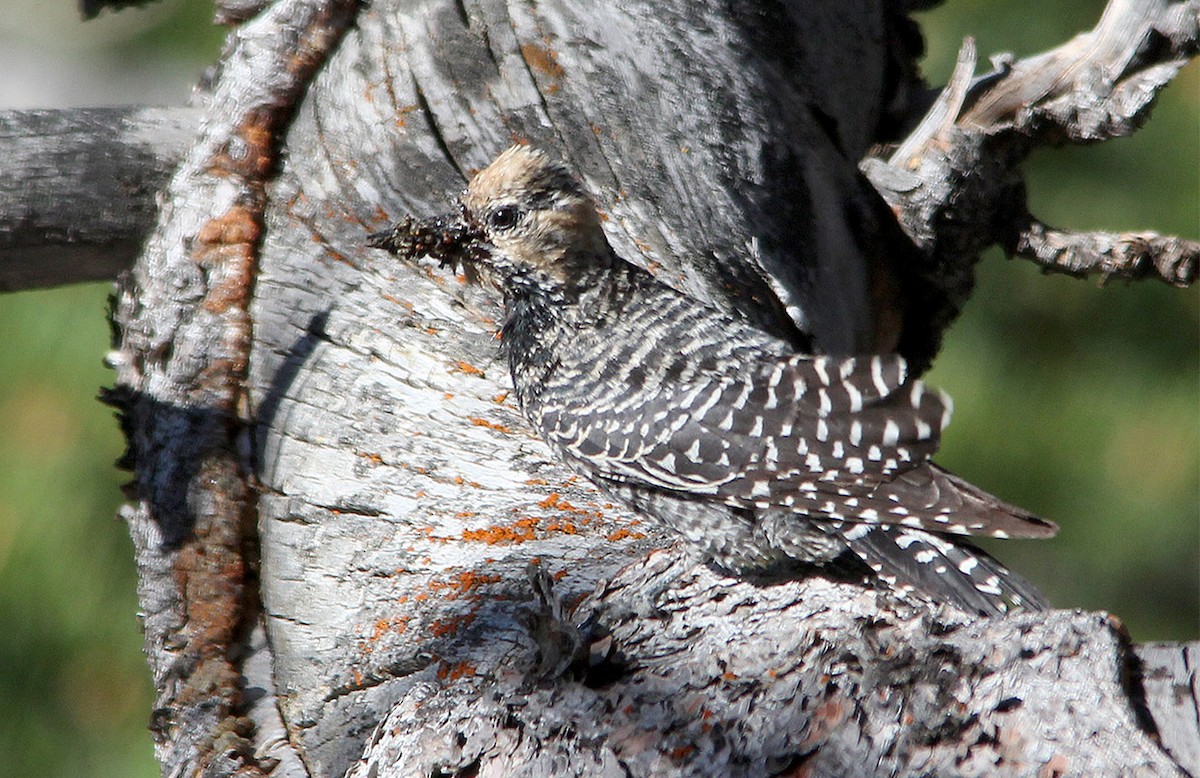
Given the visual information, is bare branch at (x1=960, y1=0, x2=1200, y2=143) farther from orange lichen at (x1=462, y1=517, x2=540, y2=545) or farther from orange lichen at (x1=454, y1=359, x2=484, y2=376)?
orange lichen at (x1=462, y1=517, x2=540, y2=545)

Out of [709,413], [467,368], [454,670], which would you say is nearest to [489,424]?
[467,368]

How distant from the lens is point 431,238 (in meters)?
2.55

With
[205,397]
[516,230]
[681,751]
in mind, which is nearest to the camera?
[681,751]

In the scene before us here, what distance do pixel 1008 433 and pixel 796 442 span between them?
307 centimetres

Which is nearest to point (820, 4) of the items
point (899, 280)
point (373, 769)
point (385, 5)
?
point (899, 280)

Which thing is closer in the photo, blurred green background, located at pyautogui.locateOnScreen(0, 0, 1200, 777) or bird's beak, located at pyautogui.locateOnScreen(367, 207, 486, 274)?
bird's beak, located at pyautogui.locateOnScreen(367, 207, 486, 274)

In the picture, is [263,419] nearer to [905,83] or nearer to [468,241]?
[468,241]

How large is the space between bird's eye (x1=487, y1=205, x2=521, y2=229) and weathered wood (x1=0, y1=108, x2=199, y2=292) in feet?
2.50

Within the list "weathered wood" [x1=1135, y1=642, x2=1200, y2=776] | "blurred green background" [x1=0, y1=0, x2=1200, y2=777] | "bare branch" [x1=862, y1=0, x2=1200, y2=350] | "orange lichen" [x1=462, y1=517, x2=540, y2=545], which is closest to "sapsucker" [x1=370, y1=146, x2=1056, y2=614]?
"orange lichen" [x1=462, y1=517, x2=540, y2=545]

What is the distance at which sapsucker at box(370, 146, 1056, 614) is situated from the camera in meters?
2.23

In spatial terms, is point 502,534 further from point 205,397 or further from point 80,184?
point 80,184

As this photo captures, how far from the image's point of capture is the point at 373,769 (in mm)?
1727

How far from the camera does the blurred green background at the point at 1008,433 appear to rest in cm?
415

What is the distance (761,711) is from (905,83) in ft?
8.10
